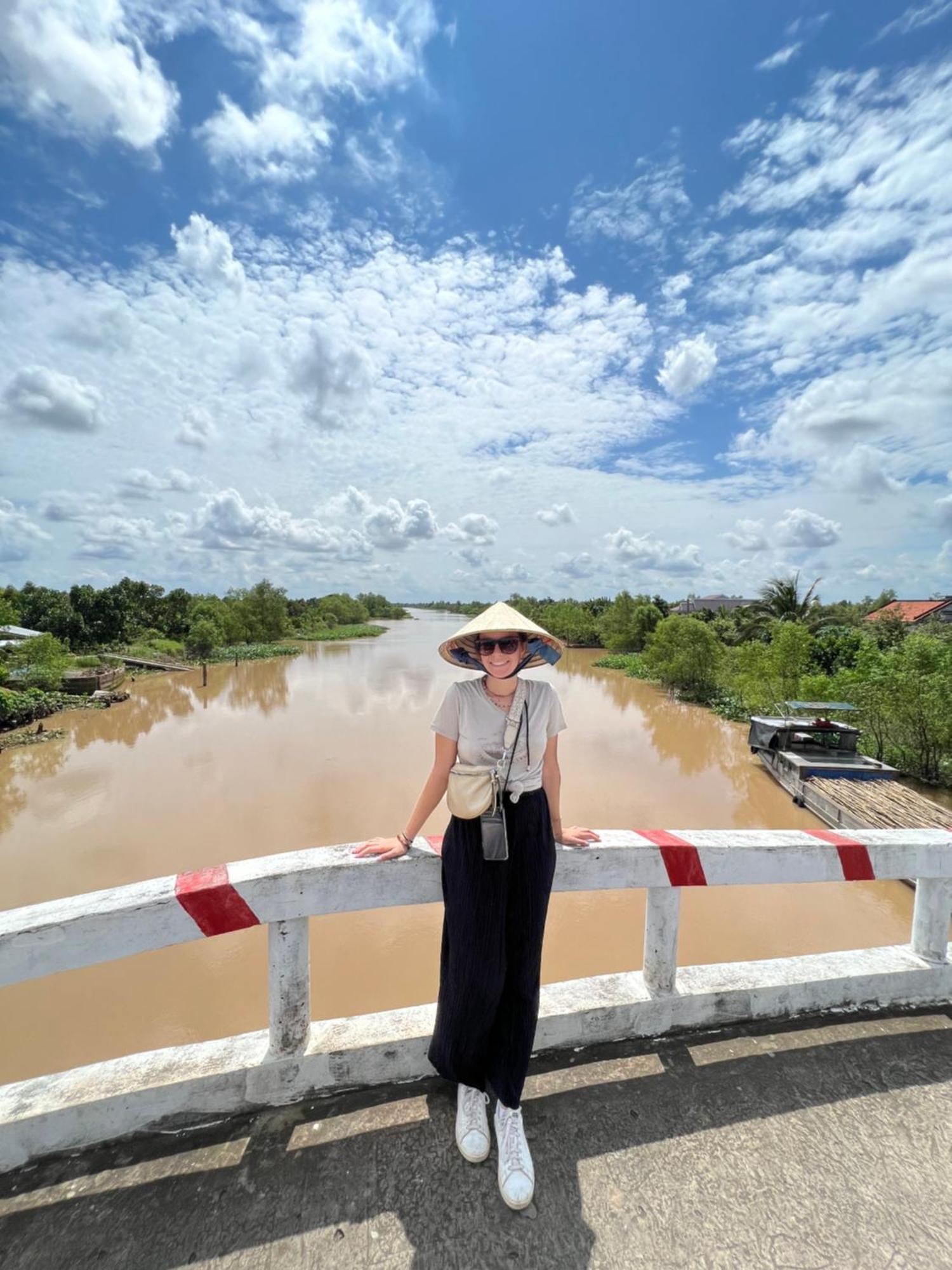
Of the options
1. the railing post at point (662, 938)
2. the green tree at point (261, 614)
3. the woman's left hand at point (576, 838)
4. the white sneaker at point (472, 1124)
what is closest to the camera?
the white sneaker at point (472, 1124)

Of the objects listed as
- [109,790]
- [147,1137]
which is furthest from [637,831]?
[109,790]

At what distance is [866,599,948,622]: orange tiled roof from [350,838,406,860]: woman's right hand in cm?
4218

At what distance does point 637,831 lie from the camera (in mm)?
2184

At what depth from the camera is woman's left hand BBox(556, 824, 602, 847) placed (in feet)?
6.40

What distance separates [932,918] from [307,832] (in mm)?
9249

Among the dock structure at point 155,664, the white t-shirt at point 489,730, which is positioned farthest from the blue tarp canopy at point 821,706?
the dock structure at point 155,664

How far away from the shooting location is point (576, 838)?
6.46 feet

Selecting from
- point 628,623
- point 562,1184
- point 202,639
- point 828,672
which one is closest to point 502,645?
point 562,1184

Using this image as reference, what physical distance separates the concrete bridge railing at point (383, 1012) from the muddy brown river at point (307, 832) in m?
0.36

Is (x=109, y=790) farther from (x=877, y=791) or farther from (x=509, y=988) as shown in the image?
(x=877, y=791)

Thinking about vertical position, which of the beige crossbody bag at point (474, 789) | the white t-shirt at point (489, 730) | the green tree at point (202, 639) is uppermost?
the white t-shirt at point (489, 730)

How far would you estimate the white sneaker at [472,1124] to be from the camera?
1579mm

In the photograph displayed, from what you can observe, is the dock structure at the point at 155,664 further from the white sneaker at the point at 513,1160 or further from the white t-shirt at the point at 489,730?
the white sneaker at the point at 513,1160

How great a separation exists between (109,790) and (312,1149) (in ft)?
43.1
